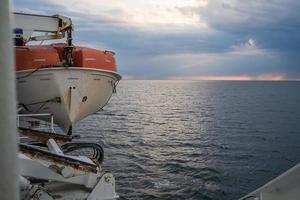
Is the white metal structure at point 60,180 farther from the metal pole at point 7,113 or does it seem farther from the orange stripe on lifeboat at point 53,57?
the orange stripe on lifeboat at point 53,57

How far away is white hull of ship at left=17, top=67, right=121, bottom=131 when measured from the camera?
12422 millimetres

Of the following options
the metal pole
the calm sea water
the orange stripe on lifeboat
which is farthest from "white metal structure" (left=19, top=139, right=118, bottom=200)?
the calm sea water

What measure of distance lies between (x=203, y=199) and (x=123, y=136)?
1783 centimetres

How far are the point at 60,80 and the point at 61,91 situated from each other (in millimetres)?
349

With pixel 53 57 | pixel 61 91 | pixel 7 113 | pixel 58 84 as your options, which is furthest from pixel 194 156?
pixel 7 113

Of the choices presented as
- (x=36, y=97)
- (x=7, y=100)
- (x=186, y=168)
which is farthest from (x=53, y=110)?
(x=7, y=100)

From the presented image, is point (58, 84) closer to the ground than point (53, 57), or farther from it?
closer to the ground

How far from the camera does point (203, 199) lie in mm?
15680

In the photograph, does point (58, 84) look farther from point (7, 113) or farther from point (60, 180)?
point (7, 113)

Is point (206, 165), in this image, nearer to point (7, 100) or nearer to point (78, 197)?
point (78, 197)

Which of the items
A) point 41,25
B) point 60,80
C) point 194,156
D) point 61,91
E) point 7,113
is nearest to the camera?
point 7,113

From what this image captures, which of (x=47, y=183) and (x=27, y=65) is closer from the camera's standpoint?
(x=47, y=183)

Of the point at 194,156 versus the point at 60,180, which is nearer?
the point at 60,180

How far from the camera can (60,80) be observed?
12.5 meters
